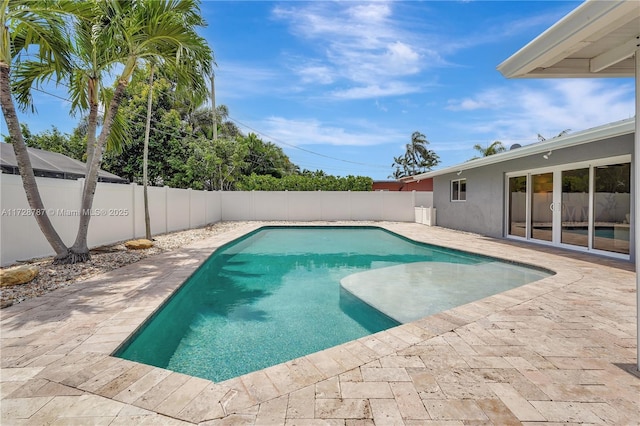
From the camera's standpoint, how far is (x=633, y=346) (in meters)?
2.76

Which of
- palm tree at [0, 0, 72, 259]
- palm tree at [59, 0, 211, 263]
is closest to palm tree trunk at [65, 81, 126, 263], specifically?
palm tree at [59, 0, 211, 263]

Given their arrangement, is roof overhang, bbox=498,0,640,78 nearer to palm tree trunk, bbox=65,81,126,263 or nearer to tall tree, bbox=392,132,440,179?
palm tree trunk, bbox=65,81,126,263

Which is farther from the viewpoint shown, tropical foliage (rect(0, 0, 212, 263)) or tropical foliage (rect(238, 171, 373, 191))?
tropical foliage (rect(238, 171, 373, 191))

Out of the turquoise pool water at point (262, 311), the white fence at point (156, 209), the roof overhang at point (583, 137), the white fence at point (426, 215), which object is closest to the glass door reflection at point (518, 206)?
the roof overhang at point (583, 137)

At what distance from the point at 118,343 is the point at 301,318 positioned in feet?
7.61

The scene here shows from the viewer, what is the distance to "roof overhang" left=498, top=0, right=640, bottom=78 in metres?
1.91

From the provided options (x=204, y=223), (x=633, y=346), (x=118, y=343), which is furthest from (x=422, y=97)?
(x=118, y=343)

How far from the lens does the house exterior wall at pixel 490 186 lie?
7043 mm

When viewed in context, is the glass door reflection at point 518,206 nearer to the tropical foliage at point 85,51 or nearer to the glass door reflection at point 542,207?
the glass door reflection at point 542,207

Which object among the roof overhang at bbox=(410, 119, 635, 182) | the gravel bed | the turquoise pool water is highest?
the roof overhang at bbox=(410, 119, 635, 182)

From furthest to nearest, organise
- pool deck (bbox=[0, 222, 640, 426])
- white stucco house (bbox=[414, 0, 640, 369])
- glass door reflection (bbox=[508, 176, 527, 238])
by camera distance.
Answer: glass door reflection (bbox=[508, 176, 527, 238])
white stucco house (bbox=[414, 0, 640, 369])
pool deck (bbox=[0, 222, 640, 426])

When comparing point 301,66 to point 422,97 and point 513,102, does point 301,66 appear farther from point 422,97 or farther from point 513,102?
point 513,102

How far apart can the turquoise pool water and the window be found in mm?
4817

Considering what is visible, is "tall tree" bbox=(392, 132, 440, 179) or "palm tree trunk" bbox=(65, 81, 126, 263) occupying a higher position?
"tall tree" bbox=(392, 132, 440, 179)
